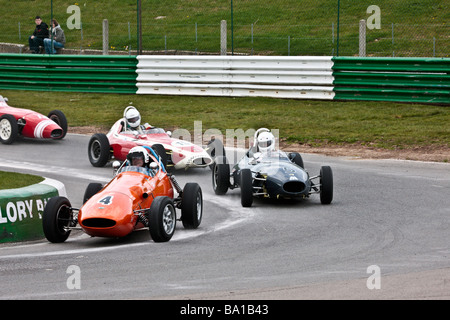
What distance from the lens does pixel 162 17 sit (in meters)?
35.6

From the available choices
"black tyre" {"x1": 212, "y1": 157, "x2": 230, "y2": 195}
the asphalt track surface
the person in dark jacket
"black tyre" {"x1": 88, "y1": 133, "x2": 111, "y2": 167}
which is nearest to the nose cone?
the asphalt track surface

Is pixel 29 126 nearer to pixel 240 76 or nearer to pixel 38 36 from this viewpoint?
pixel 240 76

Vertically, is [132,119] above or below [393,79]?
below

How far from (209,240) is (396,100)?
39.9 ft

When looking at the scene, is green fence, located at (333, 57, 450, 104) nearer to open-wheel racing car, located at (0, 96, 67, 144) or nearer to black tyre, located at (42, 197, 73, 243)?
open-wheel racing car, located at (0, 96, 67, 144)

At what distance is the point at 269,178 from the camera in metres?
12.9

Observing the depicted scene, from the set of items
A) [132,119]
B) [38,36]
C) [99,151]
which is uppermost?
[38,36]

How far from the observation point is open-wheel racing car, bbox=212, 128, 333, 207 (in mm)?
12742

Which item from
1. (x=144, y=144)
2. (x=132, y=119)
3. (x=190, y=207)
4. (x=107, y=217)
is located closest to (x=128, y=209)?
(x=107, y=217)

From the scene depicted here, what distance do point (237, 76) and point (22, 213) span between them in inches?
523

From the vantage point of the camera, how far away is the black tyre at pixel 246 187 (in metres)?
12.7

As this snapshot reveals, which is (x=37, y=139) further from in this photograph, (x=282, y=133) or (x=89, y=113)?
(x=282, y=133)

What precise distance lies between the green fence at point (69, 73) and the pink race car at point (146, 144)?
8.06m
